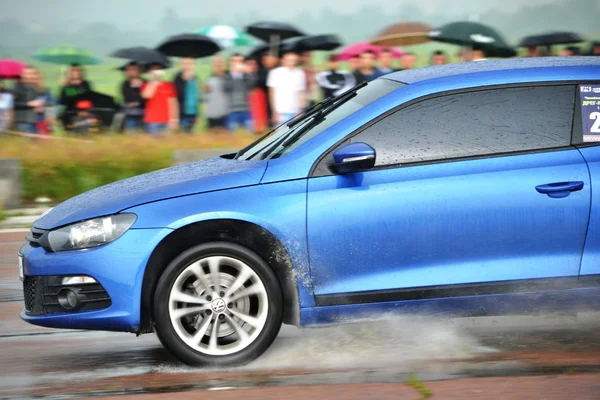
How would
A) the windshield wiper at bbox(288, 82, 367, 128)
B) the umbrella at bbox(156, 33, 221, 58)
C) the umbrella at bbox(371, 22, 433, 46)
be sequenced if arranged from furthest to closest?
1. the umbrella at bbox(371, 22, 433, 46)
2. the umbrella at bbox(156, 33, 221, 58)
3. the windshield wiper at bbox(288, 82, 367, 128)

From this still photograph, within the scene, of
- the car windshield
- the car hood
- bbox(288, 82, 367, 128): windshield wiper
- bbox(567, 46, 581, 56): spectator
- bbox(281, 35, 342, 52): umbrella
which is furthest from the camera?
bbox(567, 46, 581, 56): spectator

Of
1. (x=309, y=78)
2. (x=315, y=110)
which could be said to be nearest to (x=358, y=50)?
(x=309, y=78)

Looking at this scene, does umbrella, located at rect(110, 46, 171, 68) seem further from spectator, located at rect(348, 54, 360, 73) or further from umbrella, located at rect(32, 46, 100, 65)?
spectator, located at rect(348, 54, 360, 73)

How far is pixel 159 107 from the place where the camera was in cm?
1425

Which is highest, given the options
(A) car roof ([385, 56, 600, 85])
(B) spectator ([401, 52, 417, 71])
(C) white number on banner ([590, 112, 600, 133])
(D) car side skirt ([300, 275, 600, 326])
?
(A) car roof ([385, 56, 600, 85])

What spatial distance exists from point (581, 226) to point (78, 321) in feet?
9.17

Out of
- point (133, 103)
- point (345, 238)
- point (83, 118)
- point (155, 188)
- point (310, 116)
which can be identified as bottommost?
point (83, 118)

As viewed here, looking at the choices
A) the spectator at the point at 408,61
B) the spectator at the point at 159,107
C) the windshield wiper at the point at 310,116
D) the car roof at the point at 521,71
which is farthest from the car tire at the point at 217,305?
the spectator at the point at 408,61

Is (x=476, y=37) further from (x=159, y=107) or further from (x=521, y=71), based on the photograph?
(x=521, y=71)

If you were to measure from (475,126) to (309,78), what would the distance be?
9.22 metres

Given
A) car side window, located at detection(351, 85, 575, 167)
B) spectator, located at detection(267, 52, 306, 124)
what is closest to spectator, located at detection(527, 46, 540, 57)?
spectator, located at detection(267, 52, 306, 124)

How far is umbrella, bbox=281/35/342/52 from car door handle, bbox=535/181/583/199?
1008cm

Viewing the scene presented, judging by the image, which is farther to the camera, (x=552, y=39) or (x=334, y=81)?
(x=552, y=39)

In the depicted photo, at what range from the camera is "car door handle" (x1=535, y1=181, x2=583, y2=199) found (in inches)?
222
